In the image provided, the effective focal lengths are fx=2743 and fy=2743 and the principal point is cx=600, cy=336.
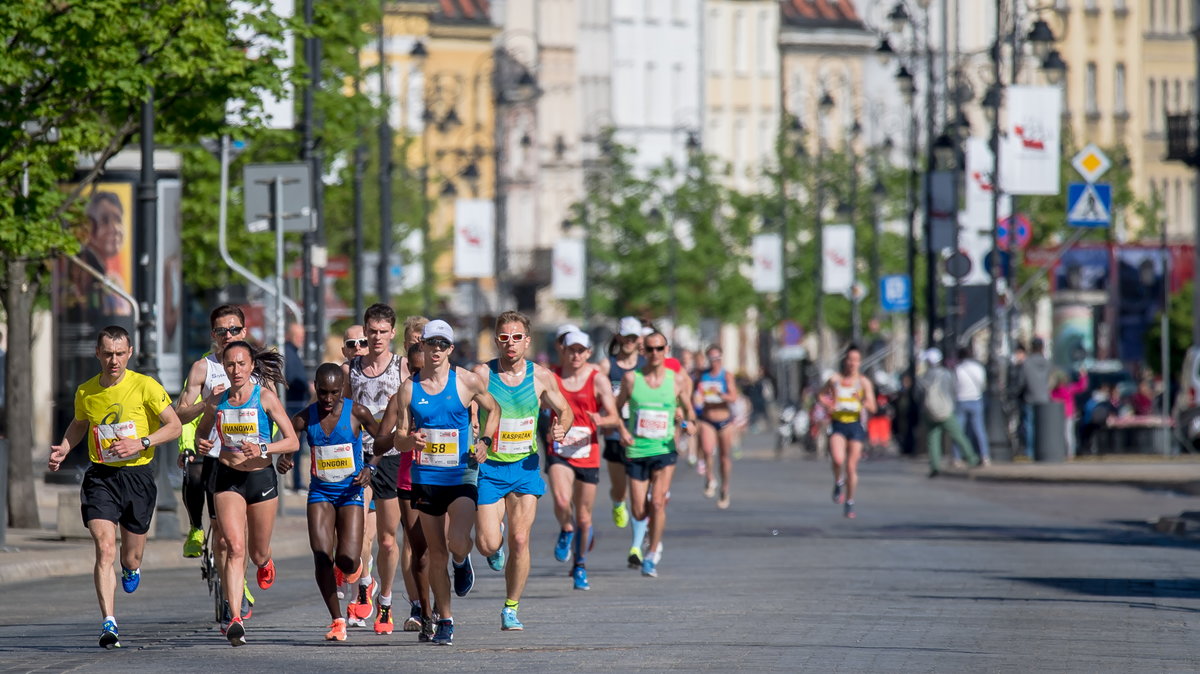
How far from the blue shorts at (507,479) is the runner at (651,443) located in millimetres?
4595

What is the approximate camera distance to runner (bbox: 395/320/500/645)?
14117 millimetres

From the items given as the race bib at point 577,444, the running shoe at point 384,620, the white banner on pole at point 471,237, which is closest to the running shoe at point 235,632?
the running shoe at point 384,620

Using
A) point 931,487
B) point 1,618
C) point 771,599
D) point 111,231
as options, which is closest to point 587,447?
point 771,599

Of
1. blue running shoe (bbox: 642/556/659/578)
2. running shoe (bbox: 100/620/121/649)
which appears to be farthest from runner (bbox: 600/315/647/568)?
Result: running shoe (bbox: 100/620/121/649)

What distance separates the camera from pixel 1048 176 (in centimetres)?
3994

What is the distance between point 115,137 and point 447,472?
428 inches

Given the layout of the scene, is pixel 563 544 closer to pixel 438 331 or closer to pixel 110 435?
pixel 110 435

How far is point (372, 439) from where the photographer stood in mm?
15242

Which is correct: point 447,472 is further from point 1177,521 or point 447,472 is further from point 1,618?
point 1177,521

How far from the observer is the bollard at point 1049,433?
39094mm

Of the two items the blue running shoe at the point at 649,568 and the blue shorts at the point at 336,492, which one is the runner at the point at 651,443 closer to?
the blue running shoe at the point at 649,568

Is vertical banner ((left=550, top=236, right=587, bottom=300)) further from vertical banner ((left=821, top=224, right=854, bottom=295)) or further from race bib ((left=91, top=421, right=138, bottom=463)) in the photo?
race bib ((left=91, top=421, right=138, bottom=463))

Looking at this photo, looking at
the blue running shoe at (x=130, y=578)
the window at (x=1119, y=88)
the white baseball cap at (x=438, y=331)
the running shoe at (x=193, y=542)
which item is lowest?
the blue running shoe at (x=130, y=578)

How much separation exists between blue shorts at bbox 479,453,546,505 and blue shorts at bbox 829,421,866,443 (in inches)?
520
